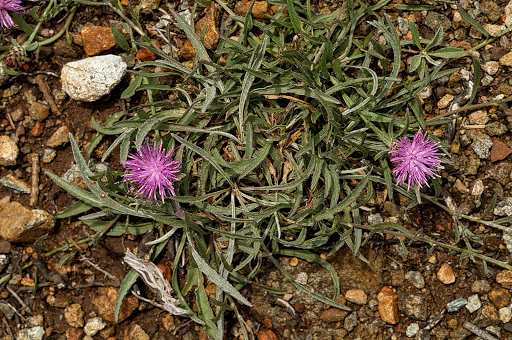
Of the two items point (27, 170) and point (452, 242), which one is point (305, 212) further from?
point (27, 170)

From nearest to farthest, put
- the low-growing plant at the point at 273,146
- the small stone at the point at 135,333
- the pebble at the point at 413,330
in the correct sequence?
1. the low-growing plant at the point at 273,146
2. the pebble at the point at 413,330
3. the small stone at the point at 135,333

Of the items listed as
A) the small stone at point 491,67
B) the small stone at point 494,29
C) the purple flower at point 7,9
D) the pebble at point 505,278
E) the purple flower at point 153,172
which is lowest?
the pebble at point 505,278

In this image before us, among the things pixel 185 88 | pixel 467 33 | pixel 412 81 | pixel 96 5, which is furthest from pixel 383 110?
pixel 96 5

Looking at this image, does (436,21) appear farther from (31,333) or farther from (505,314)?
(31,333)

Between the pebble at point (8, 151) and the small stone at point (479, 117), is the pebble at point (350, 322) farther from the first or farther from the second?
the pebble at point (8, 151)

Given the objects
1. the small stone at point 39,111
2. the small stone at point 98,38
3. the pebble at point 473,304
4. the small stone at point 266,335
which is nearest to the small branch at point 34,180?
the small stone at point 39,111

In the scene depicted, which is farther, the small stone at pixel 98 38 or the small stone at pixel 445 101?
the small stone at pixel 98 38
